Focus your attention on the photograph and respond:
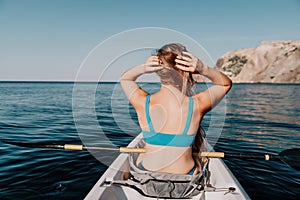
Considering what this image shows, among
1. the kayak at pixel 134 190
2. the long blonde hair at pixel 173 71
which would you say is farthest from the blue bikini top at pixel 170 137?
the kayak at pixel 134 190

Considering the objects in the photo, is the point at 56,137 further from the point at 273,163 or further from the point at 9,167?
the point at 273,163

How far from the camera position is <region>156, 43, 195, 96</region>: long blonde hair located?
294 cm

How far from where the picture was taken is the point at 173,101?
3.10 m

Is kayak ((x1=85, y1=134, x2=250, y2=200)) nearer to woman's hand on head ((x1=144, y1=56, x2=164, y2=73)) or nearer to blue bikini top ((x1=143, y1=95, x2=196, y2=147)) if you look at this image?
blue bikini top ((x1=143, y1=95, x2=196, y2=147))

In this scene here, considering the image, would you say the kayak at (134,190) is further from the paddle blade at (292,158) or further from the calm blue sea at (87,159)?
the paddle blade at (292,158)

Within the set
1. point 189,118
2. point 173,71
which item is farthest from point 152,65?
point 189,118

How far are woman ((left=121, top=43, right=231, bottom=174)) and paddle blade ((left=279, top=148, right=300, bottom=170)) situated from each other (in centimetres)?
232

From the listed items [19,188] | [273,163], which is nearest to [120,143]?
[19,188]

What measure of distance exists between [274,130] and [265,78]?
10463 cm

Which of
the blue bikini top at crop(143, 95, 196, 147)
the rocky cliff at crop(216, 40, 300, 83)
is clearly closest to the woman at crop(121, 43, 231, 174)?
the blue bikini top at crop(143, 95, 196, 147)

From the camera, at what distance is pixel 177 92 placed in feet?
10.2

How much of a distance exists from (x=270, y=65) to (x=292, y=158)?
118 meters

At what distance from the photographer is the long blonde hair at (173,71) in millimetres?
2944

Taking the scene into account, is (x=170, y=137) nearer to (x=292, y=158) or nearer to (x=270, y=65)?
(x=292, y=158)
